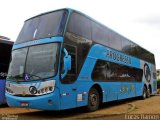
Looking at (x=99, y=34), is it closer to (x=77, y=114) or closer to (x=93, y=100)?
(x=93, y=100)

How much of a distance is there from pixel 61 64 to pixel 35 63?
98cm

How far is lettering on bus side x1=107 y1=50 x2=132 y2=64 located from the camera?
1465 centimetres

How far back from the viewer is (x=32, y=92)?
1043 cm

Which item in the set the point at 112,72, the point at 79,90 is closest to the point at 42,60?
the point at 79,90

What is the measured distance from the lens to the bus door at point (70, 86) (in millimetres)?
10453

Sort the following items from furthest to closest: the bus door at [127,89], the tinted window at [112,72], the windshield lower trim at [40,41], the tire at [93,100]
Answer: the bus door at [127,89] < the tinted window at [112,72] < the tire at [93,100] < the windshield lower trim at [40,41]

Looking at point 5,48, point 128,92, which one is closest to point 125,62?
point 128,92

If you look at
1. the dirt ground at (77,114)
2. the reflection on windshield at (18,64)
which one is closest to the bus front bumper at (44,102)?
the dirt ground at (77,114)

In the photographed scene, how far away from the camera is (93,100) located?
12703mm

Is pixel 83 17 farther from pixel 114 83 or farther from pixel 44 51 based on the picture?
pixel 114 83

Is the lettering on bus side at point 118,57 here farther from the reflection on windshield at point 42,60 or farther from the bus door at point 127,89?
the reflection on windshield at point 42,60

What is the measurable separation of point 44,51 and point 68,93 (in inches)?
65.7

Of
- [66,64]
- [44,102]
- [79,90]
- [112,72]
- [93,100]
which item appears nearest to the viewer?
[44,102]

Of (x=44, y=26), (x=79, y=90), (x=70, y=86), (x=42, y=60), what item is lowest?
(x=79, y=90)
